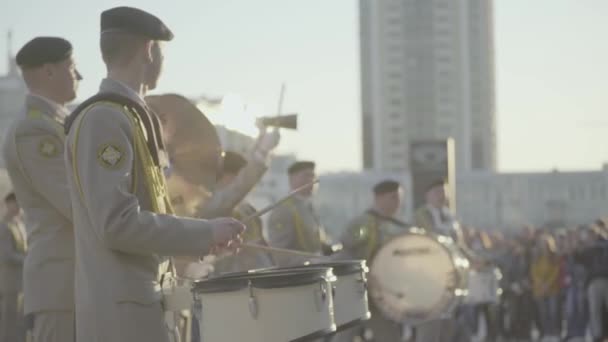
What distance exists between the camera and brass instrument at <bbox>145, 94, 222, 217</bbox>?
6652 millimetres

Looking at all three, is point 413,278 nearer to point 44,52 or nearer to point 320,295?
point 44,52

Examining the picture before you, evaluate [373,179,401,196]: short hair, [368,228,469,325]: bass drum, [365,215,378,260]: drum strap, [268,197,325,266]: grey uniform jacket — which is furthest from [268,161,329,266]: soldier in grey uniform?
[373,179,401,196]: short hair

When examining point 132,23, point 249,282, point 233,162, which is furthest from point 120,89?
point 233,162

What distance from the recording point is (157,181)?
183 inches

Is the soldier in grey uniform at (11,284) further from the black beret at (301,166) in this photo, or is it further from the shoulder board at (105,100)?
the shoulder board at (105,100)

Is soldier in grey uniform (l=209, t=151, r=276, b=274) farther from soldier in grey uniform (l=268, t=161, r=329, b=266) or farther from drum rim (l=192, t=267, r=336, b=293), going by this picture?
drum rim (l=192, t=267, r=336, b=293)

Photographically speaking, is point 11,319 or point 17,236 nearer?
point 11,319

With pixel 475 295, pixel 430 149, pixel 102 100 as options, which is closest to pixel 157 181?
pixel 102 100

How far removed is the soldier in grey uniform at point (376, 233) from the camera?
38.9 feet

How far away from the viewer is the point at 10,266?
12.4 metres

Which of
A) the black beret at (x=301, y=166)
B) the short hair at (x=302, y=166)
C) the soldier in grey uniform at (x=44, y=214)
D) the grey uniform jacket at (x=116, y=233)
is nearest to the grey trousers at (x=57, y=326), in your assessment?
the soldier in grey uniform at (x=44, y=214)

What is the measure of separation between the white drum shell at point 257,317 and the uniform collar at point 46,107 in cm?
138

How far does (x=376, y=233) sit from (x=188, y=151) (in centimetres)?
536

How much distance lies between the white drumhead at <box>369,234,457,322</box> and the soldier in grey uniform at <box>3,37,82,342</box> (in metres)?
6.33
